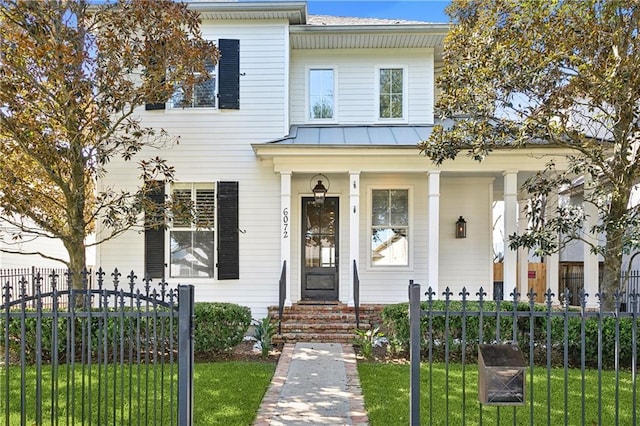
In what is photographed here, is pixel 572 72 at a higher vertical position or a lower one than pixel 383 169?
higher

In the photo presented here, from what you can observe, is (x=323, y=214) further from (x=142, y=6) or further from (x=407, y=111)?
(x=142, y=6)

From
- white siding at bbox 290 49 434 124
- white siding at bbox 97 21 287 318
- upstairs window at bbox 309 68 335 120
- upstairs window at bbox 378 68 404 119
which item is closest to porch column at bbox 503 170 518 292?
white siding at bbox 290 49 434 124

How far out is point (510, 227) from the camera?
8.84 meters

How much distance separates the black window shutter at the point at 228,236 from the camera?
9180 mm

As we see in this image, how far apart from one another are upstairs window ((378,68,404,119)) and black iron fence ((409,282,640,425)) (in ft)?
15.5

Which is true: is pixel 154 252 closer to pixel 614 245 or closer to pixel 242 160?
pixel 242 160

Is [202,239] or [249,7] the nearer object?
[249,7]

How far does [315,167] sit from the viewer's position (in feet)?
29.1

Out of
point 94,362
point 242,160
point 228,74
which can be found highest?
point 228,74

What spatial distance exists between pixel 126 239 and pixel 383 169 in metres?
5.55

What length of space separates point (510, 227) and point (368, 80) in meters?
4.44

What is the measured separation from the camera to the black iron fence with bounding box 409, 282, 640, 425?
3.38 meters

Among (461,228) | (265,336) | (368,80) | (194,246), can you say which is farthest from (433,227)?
(194,246)

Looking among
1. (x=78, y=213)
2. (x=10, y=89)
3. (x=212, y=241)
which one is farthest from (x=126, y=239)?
(x=10, y=89)
